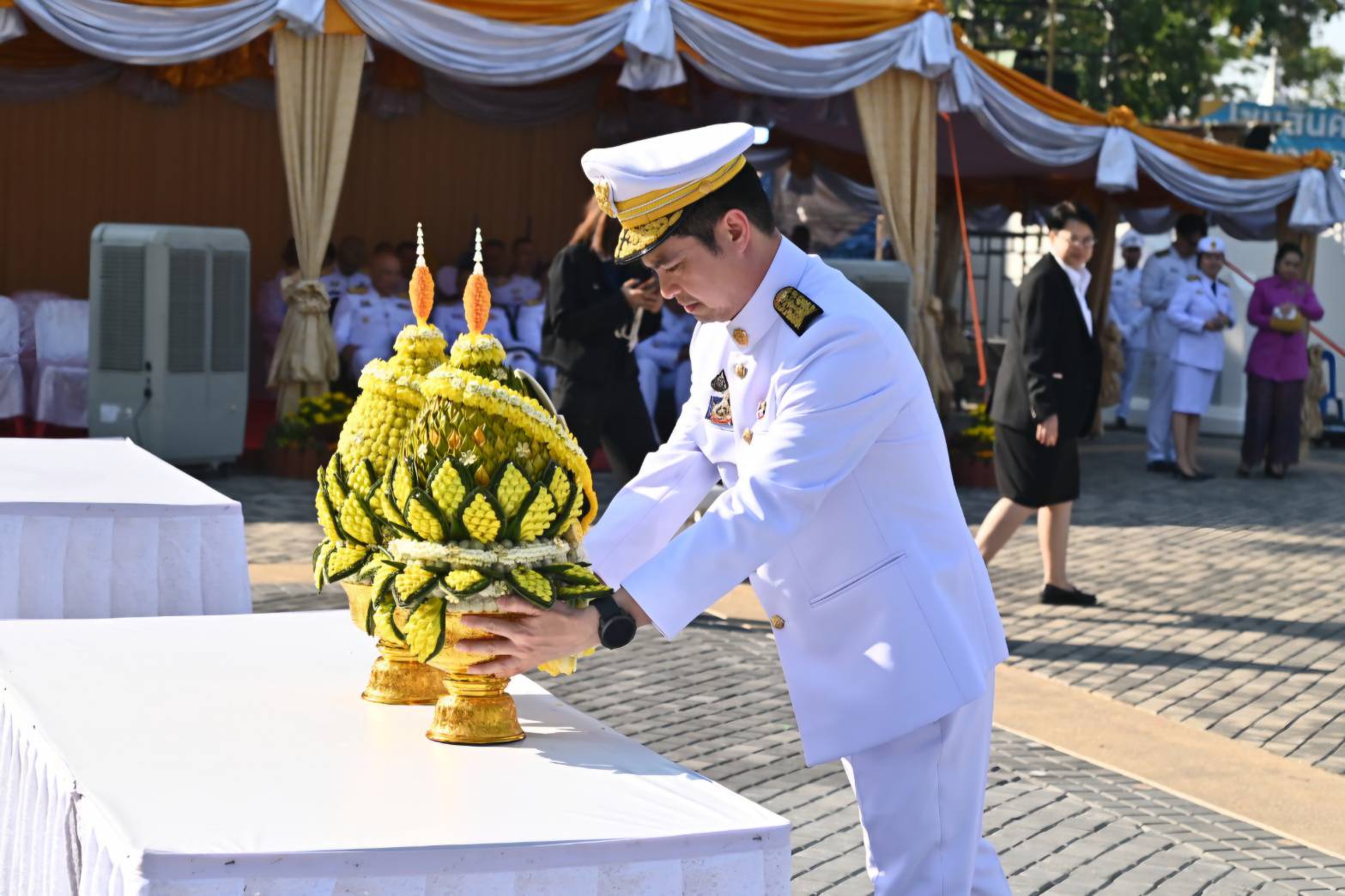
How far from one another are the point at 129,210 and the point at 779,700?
411 inches

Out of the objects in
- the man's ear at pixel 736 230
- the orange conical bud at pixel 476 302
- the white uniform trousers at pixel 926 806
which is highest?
the man's ear at pixel 736 230

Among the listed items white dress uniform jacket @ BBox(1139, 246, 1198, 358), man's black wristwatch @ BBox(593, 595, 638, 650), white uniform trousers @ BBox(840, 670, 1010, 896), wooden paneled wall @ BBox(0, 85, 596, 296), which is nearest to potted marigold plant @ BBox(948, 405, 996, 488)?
white dress uniform jacket @ BBox(1139, 246, 1198, 358)

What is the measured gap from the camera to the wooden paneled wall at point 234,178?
47.7ft

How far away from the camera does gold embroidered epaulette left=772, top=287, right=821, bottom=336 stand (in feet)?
8.90

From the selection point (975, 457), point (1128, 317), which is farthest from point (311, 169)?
point (1128, 317)

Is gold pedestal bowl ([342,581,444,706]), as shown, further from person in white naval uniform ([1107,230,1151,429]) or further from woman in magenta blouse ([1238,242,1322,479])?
person in white naval uniform ([1107,230,1151,429])

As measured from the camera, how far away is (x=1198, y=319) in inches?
555

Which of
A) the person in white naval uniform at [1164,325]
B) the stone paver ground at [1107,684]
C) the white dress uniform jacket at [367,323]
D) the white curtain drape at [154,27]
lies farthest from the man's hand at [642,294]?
the person in white naval uniform at [1164,325]

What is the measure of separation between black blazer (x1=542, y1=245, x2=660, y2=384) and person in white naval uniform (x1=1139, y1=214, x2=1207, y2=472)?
7908mm

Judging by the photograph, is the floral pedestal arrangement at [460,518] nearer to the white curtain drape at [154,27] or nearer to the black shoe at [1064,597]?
the black shoe at [1064,597]

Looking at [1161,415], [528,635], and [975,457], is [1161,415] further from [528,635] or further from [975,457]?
[528,635]

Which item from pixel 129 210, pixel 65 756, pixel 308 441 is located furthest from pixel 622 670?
pixel 129 210

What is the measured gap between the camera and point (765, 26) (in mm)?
12273

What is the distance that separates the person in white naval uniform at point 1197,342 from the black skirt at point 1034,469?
6500 millimetres
